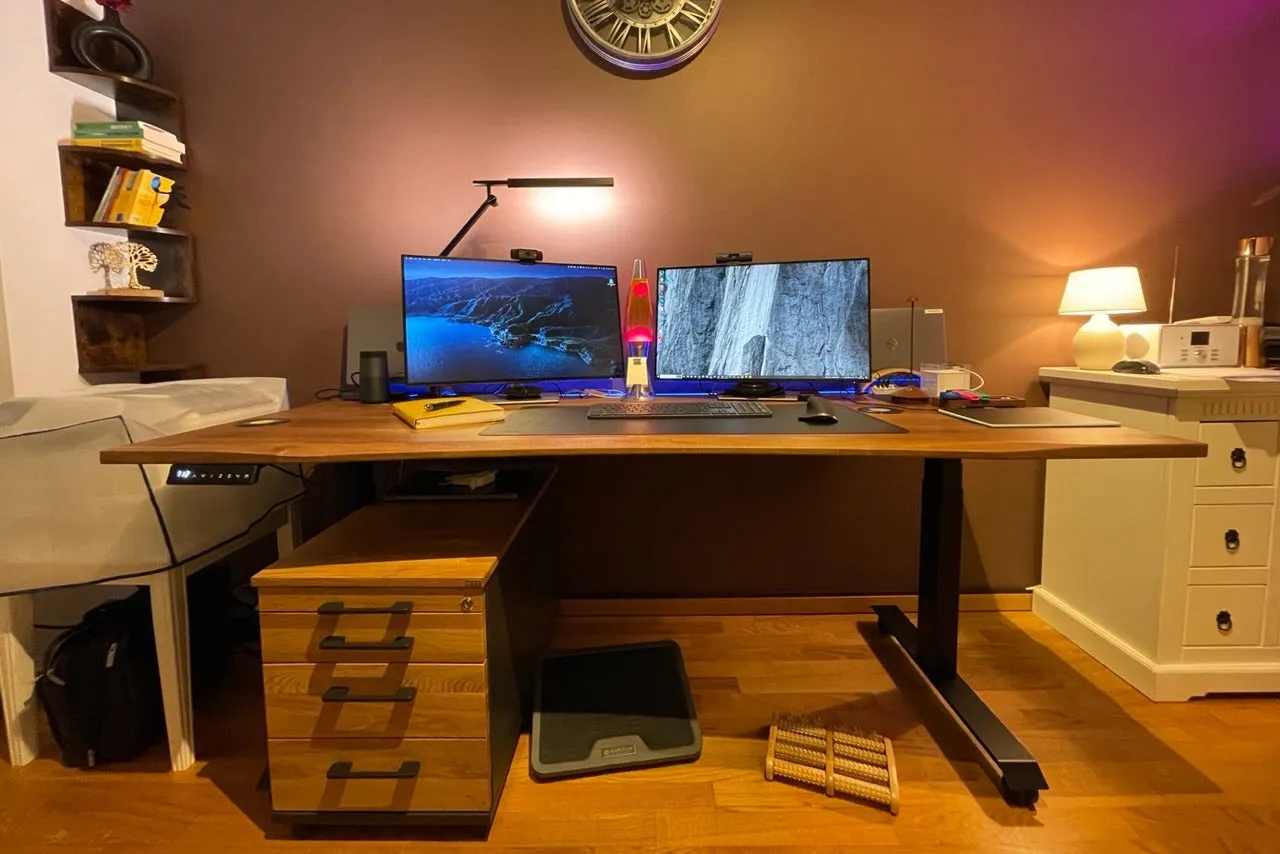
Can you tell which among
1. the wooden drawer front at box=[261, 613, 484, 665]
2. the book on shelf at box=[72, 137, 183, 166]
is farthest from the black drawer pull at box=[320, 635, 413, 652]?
the book on shelf at box=[72, 137, 183, 166]

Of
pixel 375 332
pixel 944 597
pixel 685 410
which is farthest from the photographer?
pixel 375 332

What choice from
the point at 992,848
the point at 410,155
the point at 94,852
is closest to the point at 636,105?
the point at 410,155

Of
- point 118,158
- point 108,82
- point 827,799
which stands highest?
point 108,82

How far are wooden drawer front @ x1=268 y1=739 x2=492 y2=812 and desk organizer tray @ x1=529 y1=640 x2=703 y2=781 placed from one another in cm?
23

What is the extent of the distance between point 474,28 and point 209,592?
187 cm

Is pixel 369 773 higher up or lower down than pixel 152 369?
lower down

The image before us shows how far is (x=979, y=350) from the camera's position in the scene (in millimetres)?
2170

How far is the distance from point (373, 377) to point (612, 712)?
1.12 metres

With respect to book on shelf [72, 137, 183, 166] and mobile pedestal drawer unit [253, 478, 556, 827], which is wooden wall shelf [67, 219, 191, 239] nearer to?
book on shelf [72, 137, 183, 166]

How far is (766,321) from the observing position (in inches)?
75.4

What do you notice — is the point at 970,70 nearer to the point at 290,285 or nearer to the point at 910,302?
the point at 910,302

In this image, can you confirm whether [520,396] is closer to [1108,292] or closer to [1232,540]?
[1108,292]

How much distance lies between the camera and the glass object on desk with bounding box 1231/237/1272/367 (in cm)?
188

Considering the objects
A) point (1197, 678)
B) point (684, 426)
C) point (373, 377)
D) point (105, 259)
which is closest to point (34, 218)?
point (105, 259)
